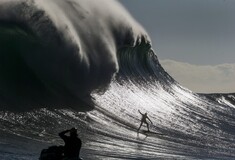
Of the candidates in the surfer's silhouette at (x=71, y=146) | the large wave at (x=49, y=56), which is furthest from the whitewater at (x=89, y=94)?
the surfer's silhouette at (x=71, y=146)

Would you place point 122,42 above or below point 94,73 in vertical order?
above

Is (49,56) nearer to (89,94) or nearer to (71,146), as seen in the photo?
(89,94)

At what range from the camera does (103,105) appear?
67.9 feet

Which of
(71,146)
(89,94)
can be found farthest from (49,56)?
(71,146)

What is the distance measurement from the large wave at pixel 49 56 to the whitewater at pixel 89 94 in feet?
0.12

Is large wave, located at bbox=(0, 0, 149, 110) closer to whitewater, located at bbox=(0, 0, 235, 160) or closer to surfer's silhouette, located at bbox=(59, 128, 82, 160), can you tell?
whitewater, located at bbox=(0, 0, 235, 160)

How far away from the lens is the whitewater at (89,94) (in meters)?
14.8

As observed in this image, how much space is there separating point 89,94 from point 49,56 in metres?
2.07

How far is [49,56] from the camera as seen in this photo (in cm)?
2027

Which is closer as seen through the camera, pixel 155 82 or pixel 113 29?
pixel 113 29

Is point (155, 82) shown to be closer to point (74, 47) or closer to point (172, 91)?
point (172, 91)

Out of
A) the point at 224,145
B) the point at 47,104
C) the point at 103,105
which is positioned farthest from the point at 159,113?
the point at 47,104

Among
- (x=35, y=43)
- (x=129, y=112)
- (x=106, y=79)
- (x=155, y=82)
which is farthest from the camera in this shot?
(x=155, y=82)

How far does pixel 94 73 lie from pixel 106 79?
4.24 feet
